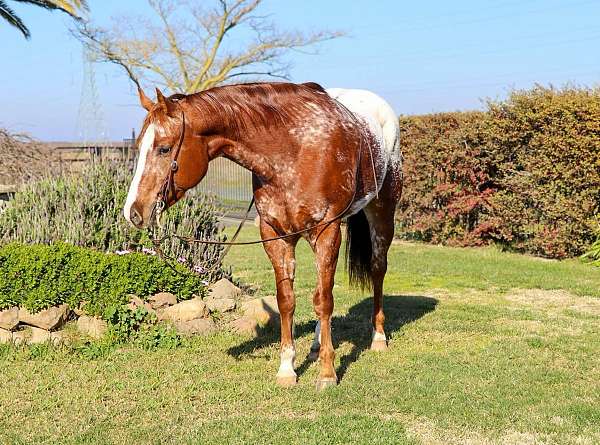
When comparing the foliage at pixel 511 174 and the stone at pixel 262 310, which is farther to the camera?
the foliage at pixel 511 174

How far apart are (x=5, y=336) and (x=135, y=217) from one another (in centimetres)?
236

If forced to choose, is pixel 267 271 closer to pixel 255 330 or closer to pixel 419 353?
pixel 255 330

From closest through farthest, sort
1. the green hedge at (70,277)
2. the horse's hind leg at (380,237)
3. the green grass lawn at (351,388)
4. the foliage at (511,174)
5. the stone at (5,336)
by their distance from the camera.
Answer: the green grass lawn at (351,388) → the stone at (5,336) → the green hedge at (70,277) → the horse's hind leg at (380,237) → the foliage at (511,174)

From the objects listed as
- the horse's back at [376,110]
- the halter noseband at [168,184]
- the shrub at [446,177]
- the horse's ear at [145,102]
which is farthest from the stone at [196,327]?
the shrub at [446,177]

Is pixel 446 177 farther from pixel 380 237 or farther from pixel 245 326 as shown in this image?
pixel 245 326

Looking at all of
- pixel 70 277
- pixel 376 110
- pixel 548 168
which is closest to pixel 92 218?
pixel 70 277

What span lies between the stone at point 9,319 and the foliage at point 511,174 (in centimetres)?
863

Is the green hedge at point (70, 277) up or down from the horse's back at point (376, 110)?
down

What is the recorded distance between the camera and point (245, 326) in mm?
6379

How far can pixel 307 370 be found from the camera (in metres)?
5.41

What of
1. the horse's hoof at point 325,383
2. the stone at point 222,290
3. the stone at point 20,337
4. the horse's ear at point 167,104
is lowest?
the stone at point 20,337

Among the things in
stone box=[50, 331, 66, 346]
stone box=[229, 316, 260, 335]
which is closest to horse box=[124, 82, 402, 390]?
stone box=[229, 316, 260, 335]

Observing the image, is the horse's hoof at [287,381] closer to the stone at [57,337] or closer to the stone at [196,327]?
the stone at [196,327]

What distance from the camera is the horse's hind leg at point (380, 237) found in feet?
20.1
